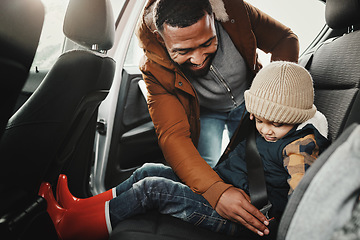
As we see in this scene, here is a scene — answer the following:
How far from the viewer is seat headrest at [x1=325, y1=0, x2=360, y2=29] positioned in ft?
3.39

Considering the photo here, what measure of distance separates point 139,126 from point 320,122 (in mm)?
1071

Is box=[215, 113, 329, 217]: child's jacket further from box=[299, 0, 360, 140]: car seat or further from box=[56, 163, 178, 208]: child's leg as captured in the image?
box=[56, 163, 178, 208]: child's leg

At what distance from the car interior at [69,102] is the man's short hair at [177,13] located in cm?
19

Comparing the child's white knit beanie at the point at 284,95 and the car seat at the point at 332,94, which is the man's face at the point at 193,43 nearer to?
the child's white knit beanie at the point at 284,95

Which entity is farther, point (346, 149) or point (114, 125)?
point (114, 125)

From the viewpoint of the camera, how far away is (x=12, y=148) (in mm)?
866

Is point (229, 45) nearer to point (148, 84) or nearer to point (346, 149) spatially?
point (148, 84)

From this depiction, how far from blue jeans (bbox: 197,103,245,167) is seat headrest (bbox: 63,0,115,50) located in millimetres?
660

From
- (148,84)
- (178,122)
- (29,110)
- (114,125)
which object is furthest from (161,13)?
(114,125)

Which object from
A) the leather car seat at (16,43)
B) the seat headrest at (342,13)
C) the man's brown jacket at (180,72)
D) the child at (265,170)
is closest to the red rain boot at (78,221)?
the child at (265,170)

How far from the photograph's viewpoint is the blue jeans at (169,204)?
3.19ft

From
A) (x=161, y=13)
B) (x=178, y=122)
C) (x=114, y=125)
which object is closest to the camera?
(x=161, y=13)

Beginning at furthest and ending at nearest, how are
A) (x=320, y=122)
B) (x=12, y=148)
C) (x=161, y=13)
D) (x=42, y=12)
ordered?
(x=161, y=13), (x=320, y=122), (x=12, y=148), (x=42, y=12)

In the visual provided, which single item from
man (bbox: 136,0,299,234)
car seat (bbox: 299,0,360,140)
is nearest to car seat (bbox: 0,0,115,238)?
man (bbox: 136,0,299,234)
